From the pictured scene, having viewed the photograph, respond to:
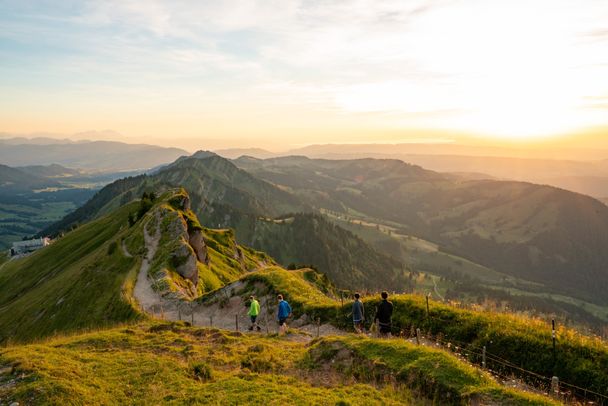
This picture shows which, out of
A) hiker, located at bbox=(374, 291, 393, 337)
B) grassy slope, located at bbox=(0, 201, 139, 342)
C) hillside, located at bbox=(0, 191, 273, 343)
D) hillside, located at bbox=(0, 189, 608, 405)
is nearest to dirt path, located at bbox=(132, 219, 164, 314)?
hillside, located at bbox=(0, 191, 273, 343)

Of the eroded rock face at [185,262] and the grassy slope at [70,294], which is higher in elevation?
the eroded rock face at [185,262]

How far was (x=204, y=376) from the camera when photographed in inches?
810

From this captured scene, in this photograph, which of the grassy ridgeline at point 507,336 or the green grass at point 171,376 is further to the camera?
the grassy ridgeline at point 507,336

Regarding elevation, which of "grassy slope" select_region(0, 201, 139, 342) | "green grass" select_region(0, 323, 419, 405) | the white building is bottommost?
the white building

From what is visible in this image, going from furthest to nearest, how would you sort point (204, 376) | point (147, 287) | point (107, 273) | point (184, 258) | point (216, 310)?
point (184, 258) → point (107, 273) → point (147, 287) → point (216, 310) → point (204, 376)

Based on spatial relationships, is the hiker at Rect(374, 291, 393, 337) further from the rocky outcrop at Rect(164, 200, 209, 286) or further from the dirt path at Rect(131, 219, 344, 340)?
the rocky outcrop at Rect(164, 200, 209, 286)

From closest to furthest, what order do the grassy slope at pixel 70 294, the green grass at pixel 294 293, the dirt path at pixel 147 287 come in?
the green grass at pixel 294 293, the dirt path at pixel 147 287, the grassy slope at pixel 70 294

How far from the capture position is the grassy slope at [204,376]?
55.3ft

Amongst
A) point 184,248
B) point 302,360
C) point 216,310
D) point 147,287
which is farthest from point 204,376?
point 184,248

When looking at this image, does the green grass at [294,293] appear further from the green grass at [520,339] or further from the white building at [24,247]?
the white building at [24,247]

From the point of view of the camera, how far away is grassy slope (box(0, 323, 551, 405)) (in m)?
16.9

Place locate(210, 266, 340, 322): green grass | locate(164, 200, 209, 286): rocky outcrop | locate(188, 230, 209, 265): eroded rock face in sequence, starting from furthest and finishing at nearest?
1. locate(188, 230, 209, 265): eroded rock face
2. locate(164, 200, 209, 286): rocky outcrop
3. locate(210, 266, 340, 322): green grass

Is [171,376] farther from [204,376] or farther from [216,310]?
[216,310]

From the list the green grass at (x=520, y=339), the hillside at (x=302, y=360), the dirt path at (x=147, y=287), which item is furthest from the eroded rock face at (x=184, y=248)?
the green grass at (x=520, y=339)
